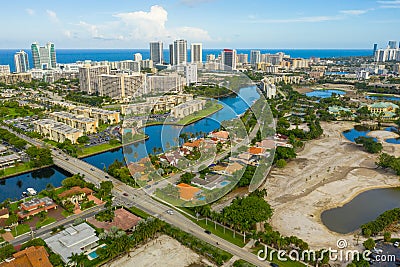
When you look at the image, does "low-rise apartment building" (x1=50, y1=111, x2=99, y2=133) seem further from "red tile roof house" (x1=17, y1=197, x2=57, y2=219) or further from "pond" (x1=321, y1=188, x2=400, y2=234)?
"pond" (x1=321, y1=188, x2=400, y2=234)

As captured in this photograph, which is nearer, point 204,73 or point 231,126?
point 204,73

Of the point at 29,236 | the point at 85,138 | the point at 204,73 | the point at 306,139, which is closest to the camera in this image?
the point at 29,236

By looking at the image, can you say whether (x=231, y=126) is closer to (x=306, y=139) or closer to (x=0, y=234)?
(x=306, y=139)

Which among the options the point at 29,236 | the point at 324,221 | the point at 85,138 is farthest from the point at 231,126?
the point at 29,236

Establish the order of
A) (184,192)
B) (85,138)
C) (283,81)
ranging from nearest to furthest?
(184,192)
(85,138)
(283,81)

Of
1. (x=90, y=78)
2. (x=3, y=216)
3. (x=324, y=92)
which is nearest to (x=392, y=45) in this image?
(x=324, y=92)

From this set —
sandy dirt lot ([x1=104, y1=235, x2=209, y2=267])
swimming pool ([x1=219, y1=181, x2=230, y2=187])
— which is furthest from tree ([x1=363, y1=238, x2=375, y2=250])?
swimming pool ([x1=219, y1=181, x2=230, y2=187])

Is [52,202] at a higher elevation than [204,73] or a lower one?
lower
